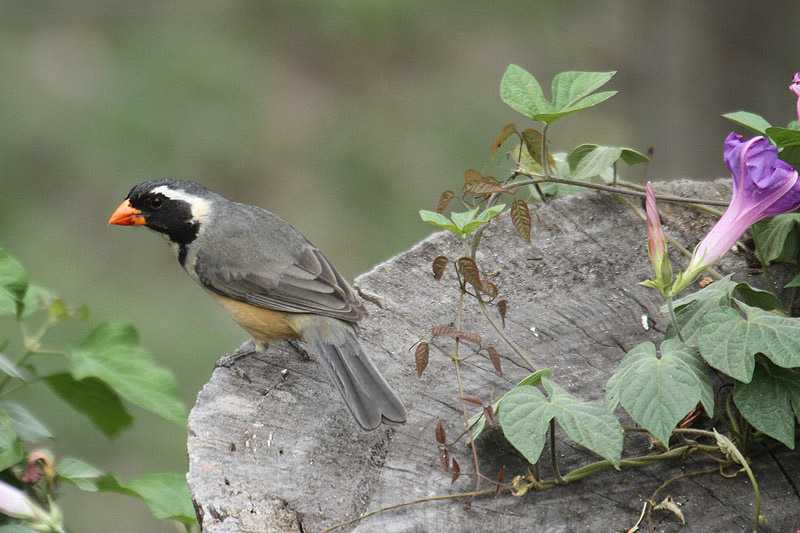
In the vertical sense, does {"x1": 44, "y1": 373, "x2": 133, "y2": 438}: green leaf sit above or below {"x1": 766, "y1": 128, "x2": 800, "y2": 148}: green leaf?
below

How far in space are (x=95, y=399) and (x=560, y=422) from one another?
5.14ft

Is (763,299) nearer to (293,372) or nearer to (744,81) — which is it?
(293,372)

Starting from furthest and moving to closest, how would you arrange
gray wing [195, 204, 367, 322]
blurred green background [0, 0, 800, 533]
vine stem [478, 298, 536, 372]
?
blurred green background [0, 0, 800, 533] → gray wing [195, 204, 367, 322] → vine stem [478, 298, 536, 372]

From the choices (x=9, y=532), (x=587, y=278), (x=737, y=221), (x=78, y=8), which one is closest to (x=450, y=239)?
(x=587, y=278)

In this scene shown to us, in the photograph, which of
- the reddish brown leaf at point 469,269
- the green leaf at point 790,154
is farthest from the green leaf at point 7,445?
the green leaf at point 790,154

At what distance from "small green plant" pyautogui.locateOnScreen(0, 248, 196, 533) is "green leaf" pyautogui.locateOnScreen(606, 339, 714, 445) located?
4.55ft

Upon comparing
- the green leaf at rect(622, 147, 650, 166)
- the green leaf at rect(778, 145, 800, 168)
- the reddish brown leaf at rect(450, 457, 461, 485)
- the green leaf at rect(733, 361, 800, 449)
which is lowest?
the reddish brown leaf at rect(450, 457, 461, 485)

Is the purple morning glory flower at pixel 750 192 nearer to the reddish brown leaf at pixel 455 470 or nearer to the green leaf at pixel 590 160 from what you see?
the green leaf at pixel 590 160

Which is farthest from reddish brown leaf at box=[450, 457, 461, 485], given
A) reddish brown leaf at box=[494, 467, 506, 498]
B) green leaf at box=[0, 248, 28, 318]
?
green leaf at box=[0, 248, 28, 318]

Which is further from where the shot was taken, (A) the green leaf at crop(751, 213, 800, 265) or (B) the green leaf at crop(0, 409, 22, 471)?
(A) the green leaf at crop(751, 213, 800, 265)

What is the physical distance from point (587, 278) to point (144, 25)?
23.6 ft

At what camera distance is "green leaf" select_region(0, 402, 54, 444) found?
2887mm

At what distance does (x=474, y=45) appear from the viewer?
10.1m

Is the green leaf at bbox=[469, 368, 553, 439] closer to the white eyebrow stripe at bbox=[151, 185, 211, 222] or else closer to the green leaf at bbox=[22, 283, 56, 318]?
the green leaf at bbox=[22, 283, 56, 318]
